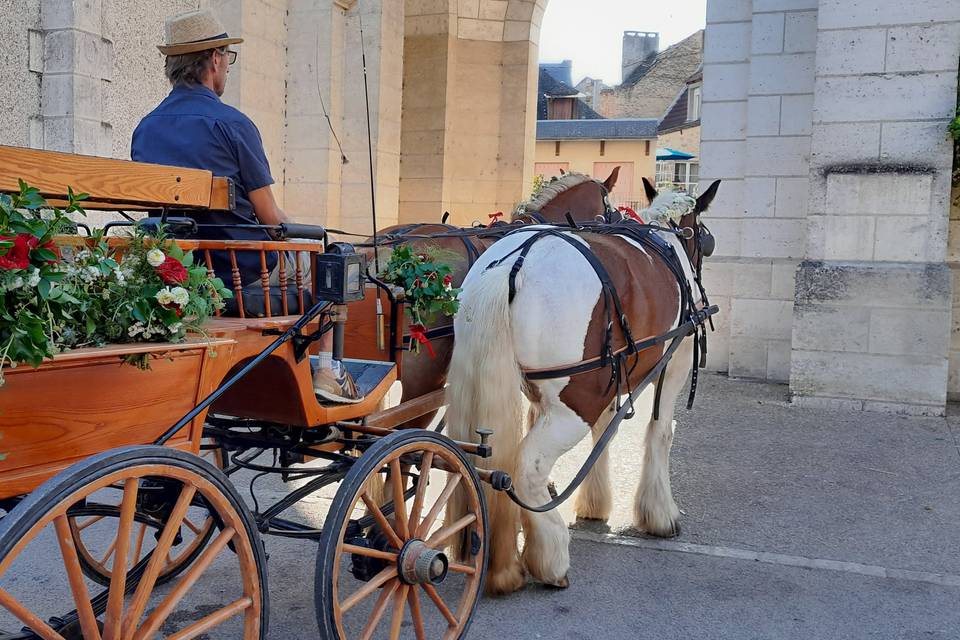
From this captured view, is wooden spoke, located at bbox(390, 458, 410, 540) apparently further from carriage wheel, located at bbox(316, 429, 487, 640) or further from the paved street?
the paved street

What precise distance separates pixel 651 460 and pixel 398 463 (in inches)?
87.2

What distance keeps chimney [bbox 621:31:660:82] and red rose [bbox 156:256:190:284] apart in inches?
2170

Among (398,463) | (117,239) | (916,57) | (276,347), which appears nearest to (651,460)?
(398,463)

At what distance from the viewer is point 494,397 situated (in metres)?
3.49

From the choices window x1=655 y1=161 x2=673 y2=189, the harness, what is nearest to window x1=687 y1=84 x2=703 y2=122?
window x1=655 y1=161 x2=673 y2=189

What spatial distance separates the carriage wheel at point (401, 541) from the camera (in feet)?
7.86

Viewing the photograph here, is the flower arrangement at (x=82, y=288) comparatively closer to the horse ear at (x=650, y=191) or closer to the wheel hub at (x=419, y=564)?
the wheel hub at (x=419, y=564)

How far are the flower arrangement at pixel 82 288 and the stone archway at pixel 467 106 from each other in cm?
1110

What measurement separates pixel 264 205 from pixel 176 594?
1.44m

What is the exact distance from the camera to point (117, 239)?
7.81ft

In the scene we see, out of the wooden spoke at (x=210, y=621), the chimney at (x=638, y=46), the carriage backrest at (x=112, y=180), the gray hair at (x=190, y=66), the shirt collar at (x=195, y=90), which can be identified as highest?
the chimney at (x=638, y=46)

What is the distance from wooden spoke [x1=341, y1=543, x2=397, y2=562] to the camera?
2449 millimetres

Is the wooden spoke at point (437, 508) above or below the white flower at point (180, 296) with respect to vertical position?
below

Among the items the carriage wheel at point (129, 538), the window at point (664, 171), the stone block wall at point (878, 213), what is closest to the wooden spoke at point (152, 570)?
the carriage wheel at point (129, 538)
